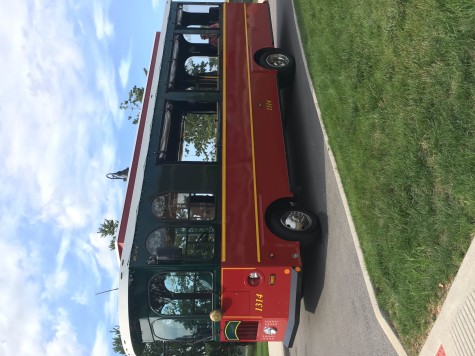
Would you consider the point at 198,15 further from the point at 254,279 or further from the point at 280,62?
the point at 254,279

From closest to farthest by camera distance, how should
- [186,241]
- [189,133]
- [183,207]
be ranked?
[186,241] → [183,207] → [189,133]

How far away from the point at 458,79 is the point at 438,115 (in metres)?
0.36

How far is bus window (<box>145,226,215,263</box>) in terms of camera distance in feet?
20.1

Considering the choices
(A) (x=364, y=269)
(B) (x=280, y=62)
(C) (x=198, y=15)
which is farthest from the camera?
(C) (x=198, y=15)

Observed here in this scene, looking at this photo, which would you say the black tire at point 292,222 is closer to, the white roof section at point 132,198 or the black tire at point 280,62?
the white roof section at point 132,198

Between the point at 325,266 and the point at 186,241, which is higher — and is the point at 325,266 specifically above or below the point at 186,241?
below

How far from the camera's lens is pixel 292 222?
21.7 ft

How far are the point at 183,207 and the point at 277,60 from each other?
13.2 ft

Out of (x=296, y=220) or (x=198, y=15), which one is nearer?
(x=296, y=220)

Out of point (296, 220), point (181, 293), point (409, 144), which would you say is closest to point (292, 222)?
point (296, 220)

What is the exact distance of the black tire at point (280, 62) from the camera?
866 centimetres

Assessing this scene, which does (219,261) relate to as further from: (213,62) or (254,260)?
(213,62)

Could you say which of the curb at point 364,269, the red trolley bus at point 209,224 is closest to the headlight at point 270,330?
the red trolley bus at point 209,224

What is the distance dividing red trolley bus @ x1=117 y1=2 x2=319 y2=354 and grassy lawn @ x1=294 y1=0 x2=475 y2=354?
4.44 ft
